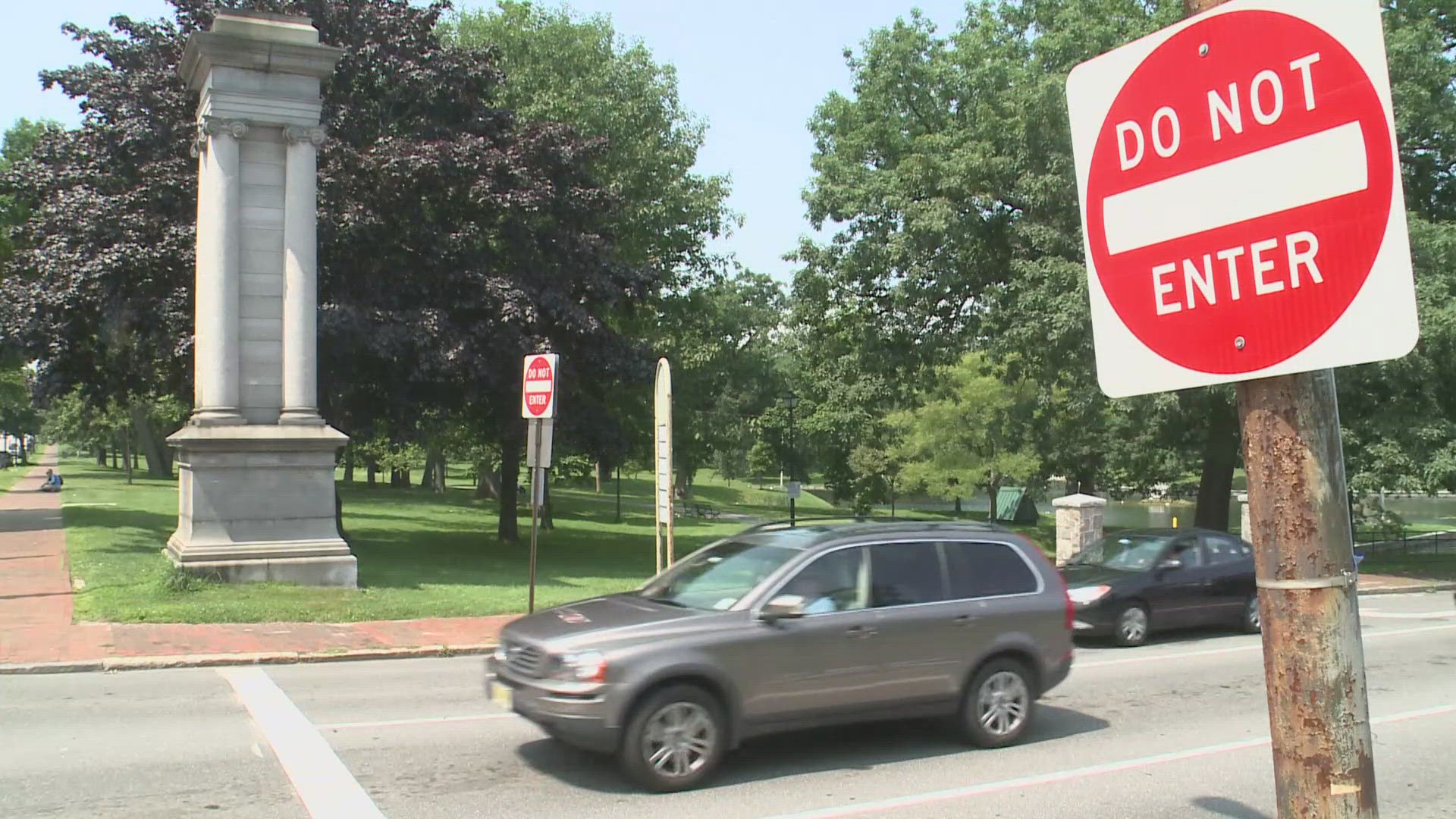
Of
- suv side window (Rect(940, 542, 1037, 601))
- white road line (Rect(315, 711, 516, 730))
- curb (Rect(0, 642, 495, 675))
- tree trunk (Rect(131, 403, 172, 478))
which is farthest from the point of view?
tree trunk (Rect(131, 403, 172, 478))

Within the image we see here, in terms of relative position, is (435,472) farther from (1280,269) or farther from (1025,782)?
(1280,269)

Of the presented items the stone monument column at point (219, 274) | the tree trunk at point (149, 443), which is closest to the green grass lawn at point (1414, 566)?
the stone monument column at point (219, 274)

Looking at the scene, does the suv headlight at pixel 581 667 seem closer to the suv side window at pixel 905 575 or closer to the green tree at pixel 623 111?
the suv side window at pixel 905 575

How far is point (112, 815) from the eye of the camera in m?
6.38

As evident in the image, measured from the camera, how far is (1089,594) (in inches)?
563

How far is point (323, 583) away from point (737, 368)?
109 ft

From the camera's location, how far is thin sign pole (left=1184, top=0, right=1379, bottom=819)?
2.47 metres

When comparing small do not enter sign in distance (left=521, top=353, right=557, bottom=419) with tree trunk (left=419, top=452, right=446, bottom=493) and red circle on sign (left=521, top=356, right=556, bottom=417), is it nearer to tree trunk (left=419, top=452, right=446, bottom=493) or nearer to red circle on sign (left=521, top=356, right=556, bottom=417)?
red circle on sign (left=521, top=356, right=556, bottom=417)

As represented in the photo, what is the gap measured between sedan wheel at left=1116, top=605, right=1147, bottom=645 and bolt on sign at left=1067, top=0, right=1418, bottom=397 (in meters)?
12.6

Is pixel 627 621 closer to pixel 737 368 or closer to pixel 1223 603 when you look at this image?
pixel 1223 603

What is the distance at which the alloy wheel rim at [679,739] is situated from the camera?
705 cm

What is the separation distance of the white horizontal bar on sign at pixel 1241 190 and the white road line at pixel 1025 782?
4.78 metres

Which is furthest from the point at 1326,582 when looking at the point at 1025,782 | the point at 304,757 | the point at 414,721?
the point at 414,721

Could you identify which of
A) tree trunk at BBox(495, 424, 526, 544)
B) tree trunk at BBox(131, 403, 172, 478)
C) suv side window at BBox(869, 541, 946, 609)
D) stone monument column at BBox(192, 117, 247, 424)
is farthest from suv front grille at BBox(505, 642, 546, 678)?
tree trunk at BBox(131, 403, 172, 478)
